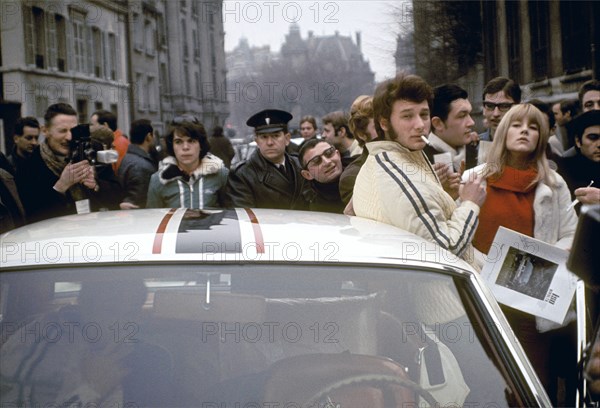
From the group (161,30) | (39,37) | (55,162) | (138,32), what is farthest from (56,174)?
(161,30)

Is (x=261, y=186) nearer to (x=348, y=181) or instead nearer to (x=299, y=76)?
(x=348, y=181)

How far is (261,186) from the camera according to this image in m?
6.55

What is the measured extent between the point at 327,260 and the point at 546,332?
2207 millimetres

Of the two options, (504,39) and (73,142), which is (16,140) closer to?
(73,142)

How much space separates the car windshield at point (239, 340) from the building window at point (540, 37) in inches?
900

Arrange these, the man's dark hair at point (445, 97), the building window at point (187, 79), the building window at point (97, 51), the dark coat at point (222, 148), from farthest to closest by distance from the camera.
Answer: the building window at point (187, 79) < the building window at point (97, 51) < the dark coat at point (222, 148) < the man's dark hair at point (445, 97)

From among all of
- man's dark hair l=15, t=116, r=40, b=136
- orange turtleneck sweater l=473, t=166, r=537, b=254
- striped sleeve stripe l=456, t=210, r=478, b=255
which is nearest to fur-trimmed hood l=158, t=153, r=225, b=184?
orange turtleneck sweater l=473, t=166, r=537, b=254

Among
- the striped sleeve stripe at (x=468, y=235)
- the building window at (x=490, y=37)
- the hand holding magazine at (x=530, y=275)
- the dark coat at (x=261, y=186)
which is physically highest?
the building window at (x=490, y=37)

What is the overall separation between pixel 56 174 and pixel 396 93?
341 centimetres

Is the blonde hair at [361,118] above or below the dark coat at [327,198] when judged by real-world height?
above

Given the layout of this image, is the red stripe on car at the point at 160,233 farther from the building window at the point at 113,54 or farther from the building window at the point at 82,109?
the building window at the point at 113,54

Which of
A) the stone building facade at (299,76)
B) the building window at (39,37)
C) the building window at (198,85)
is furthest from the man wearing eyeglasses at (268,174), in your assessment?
the building window at (198,85)

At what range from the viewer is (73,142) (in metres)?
6.52

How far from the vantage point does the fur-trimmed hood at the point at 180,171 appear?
6.66 metres
